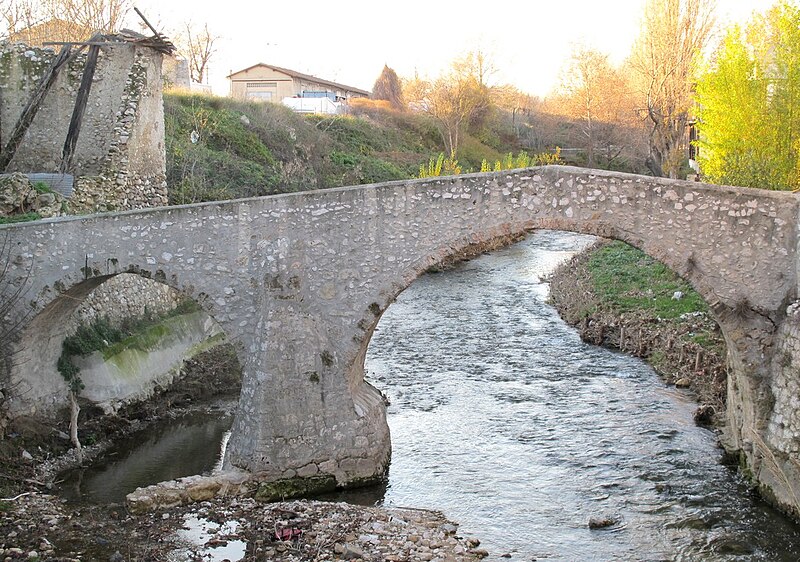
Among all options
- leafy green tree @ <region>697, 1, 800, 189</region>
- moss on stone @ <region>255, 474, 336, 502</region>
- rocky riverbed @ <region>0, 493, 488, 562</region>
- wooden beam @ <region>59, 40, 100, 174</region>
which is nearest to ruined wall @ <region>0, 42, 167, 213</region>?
wooden beam @ <region>59, 40, 100, 174</region>

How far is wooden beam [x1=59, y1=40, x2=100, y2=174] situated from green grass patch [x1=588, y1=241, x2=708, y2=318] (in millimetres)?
12843

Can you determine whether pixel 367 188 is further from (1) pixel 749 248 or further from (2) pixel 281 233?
(1) pixel 749 248

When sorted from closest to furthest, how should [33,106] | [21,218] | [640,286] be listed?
[21,218], [33,106], [640,286]

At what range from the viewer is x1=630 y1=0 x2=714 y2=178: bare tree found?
2811 cm

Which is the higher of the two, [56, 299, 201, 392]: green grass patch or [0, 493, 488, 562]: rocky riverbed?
[56, 299, 201, 392]: green grass patch

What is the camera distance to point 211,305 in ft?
38.5

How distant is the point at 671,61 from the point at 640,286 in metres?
11.4

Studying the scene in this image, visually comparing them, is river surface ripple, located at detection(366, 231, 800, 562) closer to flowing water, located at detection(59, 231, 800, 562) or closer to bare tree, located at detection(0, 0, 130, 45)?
flowing water, located at detection(59, 231, 800, 562)

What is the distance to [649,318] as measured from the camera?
1861cm

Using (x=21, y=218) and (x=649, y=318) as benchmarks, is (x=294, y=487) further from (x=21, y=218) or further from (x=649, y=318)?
(x=649, y=318)

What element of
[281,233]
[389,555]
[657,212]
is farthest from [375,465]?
[657,212]

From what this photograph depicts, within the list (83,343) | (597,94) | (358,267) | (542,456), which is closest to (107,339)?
(83,343)

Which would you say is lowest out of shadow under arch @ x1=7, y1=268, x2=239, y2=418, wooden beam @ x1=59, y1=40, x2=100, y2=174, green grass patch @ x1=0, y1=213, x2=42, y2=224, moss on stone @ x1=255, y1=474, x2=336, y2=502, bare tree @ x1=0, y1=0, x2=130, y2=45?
moss on stone @ x1=255, y1=474, x2=336, y2=502

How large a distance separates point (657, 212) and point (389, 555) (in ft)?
18.4
